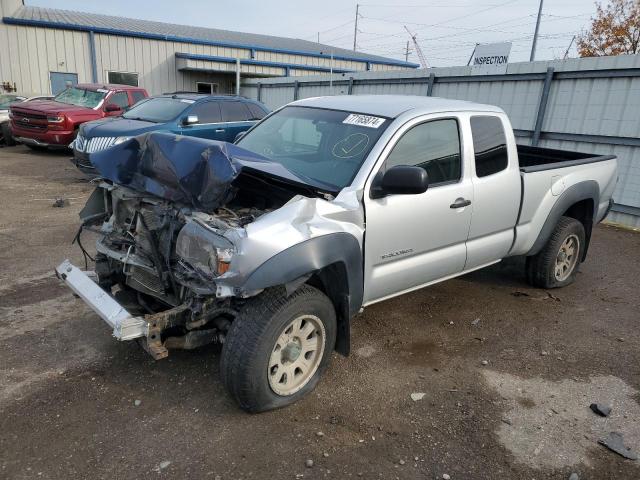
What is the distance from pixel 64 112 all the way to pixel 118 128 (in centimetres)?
433

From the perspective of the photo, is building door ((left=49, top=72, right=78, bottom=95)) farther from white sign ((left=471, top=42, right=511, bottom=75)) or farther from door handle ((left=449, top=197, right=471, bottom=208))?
door handle ((left=449, top=197, right=471, bottom=208))

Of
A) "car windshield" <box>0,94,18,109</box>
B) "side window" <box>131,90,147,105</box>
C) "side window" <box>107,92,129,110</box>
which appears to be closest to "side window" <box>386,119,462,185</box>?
"side window" <box>107,92,129,110</box>

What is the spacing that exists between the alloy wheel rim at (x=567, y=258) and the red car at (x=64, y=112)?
1164 centimetres

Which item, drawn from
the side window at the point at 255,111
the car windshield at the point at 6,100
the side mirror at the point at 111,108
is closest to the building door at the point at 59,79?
the car windshield at the point at 6,100

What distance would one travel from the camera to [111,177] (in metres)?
3.54

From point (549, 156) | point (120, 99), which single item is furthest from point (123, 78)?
point (549, 156)

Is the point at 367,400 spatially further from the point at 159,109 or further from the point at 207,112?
the point at 159,109

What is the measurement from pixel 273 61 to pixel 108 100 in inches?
537

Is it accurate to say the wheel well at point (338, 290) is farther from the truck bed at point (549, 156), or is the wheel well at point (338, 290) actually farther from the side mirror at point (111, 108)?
the side mirror at point (111, 108)

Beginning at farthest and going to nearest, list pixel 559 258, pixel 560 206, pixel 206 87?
pixel 206 87 < pixel 559 258 < pixel 560 206

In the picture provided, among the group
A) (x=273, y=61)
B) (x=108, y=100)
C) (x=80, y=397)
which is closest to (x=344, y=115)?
(x=80, y=397)

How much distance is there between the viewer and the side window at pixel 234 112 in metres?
10.0

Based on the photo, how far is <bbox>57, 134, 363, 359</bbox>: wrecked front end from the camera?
275cm

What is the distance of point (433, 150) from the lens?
3840mm
